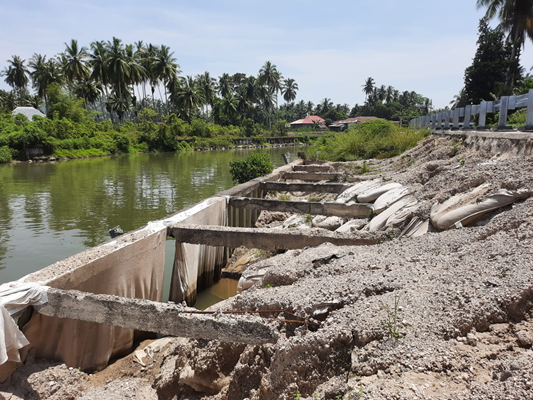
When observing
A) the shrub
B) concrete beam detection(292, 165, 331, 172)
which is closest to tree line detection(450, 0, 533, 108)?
concrete beam detection(292, 165, 331, 172)

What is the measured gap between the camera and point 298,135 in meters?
68.2

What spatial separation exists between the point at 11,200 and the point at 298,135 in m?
55.6

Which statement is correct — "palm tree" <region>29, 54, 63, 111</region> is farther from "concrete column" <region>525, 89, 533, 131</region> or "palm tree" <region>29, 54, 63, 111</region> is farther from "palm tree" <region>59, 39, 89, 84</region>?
"concrete column" <region>525, 89, 533, 131</region>

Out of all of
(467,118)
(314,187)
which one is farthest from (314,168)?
(467,118)

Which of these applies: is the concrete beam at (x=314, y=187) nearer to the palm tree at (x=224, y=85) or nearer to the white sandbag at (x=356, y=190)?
the white sandbag at (x=356, y=190)

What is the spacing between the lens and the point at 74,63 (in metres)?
47.5

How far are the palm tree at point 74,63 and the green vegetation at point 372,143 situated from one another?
40.4 m

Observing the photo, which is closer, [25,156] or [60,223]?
[60,223]

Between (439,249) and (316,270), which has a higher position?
(439,249)

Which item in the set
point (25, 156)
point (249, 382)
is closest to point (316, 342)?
point (249, 382)

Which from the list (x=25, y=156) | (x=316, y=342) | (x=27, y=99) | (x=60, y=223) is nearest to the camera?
(x=316, y=342)

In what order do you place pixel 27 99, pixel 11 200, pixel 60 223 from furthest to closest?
pixel 27 99 → pixel 11 200 → pixel 60 223

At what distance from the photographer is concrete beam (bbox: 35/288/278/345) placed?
289cm

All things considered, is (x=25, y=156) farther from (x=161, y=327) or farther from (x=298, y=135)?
(x=298, y=135)
